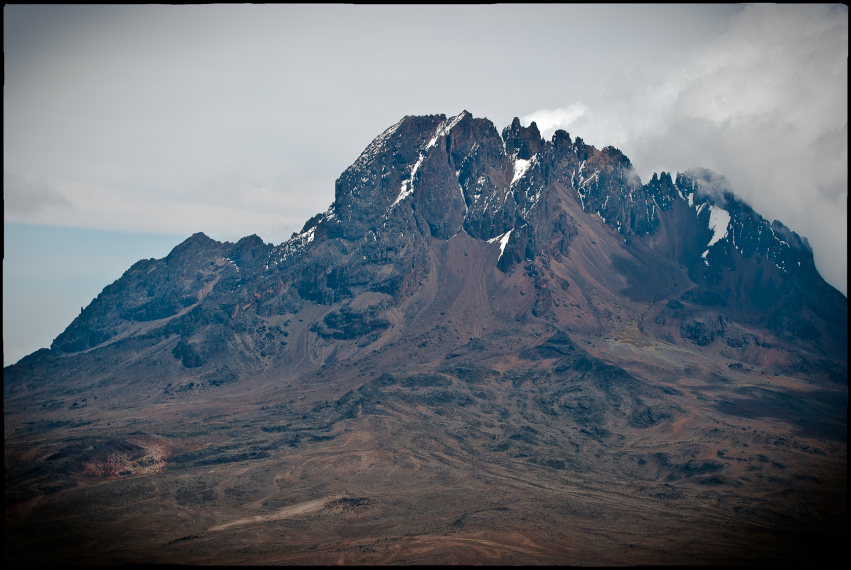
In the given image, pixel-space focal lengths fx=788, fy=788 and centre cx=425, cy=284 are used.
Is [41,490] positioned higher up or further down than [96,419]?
further down

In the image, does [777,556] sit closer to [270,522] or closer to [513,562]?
[513,562]

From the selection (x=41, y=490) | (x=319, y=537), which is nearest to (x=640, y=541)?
(x=319, y=537)

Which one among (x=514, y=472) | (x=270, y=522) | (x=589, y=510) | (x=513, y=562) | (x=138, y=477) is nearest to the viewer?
(x=513, y=562)

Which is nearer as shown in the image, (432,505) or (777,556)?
(777,556)

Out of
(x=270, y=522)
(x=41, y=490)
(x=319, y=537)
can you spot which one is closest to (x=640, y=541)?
(x=319, y=537)

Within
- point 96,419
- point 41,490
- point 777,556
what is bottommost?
point 777,556

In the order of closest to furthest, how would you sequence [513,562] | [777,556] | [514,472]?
1. [513,562]
2. [777,556]
3. [514,472]

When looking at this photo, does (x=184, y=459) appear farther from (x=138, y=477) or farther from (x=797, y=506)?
(x=797, y=506)
